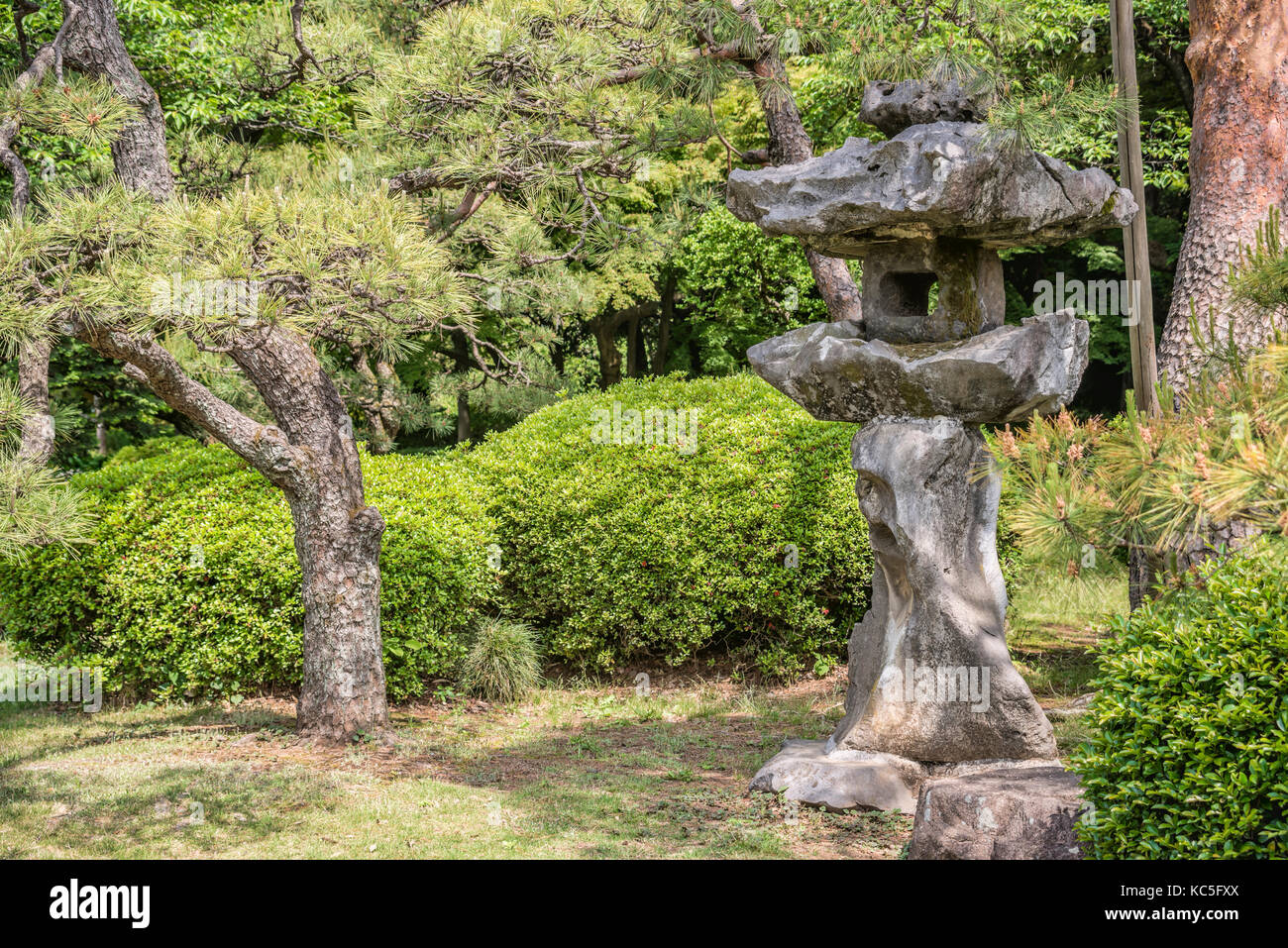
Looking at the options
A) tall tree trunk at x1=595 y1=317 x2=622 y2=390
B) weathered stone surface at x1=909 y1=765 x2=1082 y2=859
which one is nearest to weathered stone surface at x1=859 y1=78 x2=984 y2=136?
weathered stone surface at x1=909 y1=765 x2=1082 y2=859

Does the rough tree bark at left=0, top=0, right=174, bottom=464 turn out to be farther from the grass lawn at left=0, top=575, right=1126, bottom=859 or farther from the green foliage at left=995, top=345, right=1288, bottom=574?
the green foliage at left=995, top=345, right=1288, bottom=574

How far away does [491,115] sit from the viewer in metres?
6.45

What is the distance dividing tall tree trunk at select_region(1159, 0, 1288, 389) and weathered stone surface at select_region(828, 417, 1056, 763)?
85.3 inches

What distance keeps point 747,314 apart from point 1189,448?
39.6 feet

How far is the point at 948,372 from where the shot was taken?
215 inches

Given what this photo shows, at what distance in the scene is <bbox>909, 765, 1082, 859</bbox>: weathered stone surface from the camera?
13.6 feet

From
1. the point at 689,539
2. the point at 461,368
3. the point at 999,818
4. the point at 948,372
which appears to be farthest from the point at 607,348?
the point at 999,818

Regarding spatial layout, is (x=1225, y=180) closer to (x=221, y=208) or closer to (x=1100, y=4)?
(x=1100, y=4)

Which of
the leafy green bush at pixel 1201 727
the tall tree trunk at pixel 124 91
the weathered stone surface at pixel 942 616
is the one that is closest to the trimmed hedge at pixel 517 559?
the tall tree trunk at pixel 124 91

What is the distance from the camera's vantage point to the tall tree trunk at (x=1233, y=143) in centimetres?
684

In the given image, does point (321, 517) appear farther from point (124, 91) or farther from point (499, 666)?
point (124, 91)

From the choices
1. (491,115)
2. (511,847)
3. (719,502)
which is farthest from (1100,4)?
(511,847)

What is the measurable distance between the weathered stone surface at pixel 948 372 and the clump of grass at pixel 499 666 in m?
3.41

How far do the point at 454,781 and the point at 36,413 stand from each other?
290 centimetres
